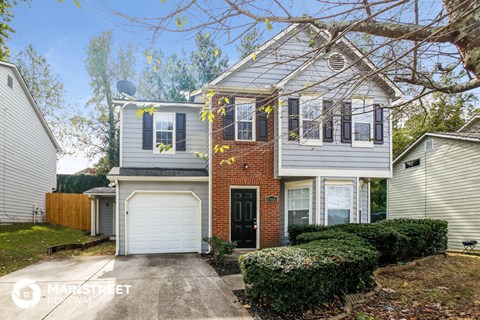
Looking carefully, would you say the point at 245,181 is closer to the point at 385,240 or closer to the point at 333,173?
the point at 333,173

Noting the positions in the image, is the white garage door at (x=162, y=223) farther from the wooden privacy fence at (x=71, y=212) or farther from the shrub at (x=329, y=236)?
the wooden privacy fence at (x=71, y=212)

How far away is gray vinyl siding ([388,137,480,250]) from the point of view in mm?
11961

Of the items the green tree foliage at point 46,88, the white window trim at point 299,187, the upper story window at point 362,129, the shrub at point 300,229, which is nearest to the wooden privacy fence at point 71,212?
the green tree foliage at point 46,88

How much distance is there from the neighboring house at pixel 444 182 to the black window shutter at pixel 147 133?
Result: 10.2 metres

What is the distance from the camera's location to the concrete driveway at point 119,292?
477 centimetres

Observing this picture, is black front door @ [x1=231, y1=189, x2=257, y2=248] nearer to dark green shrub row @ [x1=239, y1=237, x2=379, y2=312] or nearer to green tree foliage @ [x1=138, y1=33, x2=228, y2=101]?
dark green shrub row @ [x1=239, y1=237, x2=379, y2=312]

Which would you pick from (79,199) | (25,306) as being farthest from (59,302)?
(79,199)

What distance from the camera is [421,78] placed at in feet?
15.7

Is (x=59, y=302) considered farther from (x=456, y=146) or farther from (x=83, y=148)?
(x=83, y=148)

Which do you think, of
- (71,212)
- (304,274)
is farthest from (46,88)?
(304,274)

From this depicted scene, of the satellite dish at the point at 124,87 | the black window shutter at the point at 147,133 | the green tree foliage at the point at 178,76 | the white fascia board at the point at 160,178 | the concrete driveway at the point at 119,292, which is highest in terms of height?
the green tree foliage at the point at 178,76

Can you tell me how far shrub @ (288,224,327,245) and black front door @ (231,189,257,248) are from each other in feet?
4.02

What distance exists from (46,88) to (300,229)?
894 inches

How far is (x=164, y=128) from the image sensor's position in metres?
11.2
